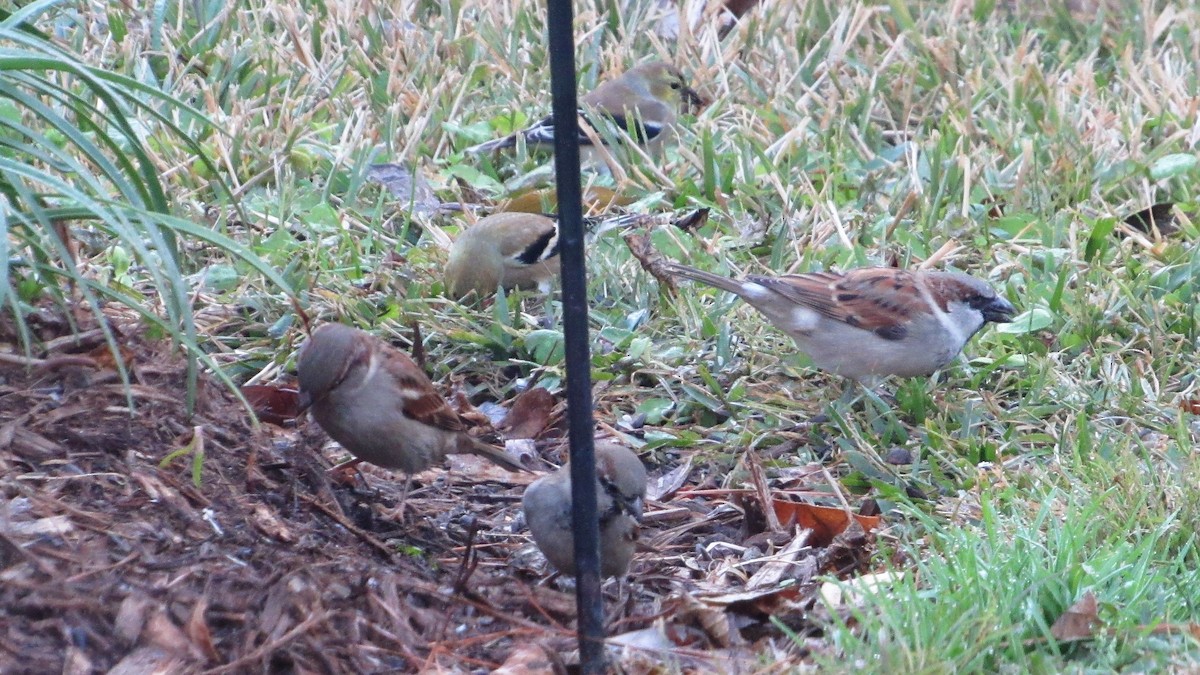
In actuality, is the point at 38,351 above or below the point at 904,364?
above

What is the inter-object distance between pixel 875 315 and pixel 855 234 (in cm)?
109

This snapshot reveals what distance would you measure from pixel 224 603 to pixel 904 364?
3244mm

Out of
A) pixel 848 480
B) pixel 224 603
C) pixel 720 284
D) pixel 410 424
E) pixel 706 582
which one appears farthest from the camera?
pixel 720 284

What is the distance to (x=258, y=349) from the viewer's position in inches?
221

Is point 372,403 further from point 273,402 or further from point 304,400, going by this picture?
point 273,402

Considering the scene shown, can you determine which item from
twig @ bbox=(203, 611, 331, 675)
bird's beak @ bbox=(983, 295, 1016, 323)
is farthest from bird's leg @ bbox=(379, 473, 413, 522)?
bird's beak @ bbox=(983, 295, 1016, 323)

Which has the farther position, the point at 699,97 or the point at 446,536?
the point at 699,97

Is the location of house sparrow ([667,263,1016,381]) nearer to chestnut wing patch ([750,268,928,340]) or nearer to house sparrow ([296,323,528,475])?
chestnut wing patch ([750,268,928,340])

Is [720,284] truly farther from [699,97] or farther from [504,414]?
[699,97]

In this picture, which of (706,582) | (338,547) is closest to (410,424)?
(338,547)

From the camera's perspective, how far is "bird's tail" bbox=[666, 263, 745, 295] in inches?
232

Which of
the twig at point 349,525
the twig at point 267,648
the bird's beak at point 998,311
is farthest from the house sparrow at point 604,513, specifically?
the bird's beak at point 998,311

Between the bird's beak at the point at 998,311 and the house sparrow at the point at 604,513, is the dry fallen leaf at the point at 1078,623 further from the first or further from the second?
the bird's beak at the point at 998,311

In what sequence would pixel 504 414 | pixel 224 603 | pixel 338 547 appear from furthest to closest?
pixel 504 414, pixel 338 547, pixel 224 603
